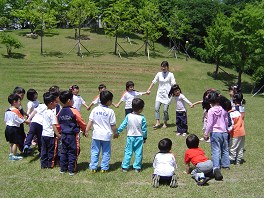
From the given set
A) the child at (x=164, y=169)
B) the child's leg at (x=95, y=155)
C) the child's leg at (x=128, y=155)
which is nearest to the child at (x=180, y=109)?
the child's leg at (x=128, y=155)

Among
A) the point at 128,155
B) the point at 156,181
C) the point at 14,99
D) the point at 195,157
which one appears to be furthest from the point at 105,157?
the point at 14,99

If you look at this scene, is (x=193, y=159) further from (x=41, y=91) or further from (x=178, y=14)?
(x=178, y=14)

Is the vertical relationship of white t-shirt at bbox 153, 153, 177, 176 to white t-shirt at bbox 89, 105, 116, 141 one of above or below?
below

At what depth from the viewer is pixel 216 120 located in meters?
5.65

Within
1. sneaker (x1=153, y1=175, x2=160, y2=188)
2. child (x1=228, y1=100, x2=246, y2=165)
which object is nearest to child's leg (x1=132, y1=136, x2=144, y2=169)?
sneaker (x1=153, y1=175, x2=160, y2=188)

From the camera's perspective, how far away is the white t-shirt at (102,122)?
5367 millimetres

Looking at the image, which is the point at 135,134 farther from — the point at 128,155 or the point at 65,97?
the point at 65,97

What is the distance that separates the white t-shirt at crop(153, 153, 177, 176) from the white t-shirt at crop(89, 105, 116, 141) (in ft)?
3.90

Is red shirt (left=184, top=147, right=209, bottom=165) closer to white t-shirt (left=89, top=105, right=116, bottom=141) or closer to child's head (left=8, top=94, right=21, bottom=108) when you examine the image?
white t-shirt (left=89, top=105, right=116, bottom=141)

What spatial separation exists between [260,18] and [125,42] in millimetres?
25078

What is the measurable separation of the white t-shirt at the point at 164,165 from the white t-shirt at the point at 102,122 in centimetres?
119

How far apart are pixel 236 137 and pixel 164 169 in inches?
91.5

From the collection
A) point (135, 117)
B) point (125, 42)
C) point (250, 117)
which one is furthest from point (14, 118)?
point (125, 42)

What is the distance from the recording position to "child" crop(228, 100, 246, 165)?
609 centimetres
